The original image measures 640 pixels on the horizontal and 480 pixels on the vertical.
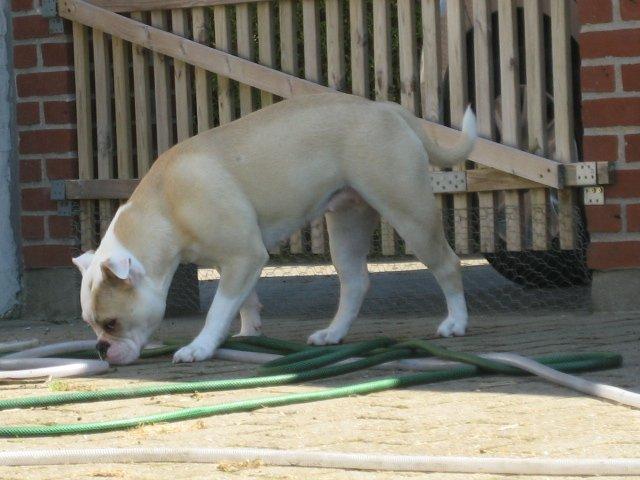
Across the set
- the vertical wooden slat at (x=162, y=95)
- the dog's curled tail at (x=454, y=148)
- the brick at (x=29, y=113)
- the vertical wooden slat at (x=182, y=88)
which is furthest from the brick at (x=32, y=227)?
the dog's curled tail at (x=454, y=148)

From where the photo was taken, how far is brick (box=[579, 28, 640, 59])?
6.35 m

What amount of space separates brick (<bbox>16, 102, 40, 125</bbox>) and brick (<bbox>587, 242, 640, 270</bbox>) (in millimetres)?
3325

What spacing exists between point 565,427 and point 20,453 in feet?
4.75

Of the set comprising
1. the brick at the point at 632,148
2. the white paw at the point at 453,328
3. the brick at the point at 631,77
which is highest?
the brick at the point at 631,77

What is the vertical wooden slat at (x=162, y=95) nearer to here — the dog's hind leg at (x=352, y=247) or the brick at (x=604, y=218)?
the dog's hind leg at (x=352, y=247)

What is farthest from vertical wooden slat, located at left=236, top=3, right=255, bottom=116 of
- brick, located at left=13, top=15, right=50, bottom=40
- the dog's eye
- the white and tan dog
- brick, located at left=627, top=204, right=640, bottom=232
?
the dog's eye

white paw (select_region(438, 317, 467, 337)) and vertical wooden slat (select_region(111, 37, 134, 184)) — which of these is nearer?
white paw (select_region(438, 317, 467, 337))

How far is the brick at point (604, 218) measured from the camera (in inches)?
252

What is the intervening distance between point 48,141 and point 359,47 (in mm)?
1976

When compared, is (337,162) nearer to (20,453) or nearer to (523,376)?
(523,376)

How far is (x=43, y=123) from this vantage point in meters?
7.63

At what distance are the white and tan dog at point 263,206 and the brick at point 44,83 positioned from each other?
2095mm

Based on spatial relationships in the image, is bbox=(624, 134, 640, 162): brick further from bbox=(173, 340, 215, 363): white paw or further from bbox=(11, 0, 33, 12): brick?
bbox=(11, 0, 33, 12): brick

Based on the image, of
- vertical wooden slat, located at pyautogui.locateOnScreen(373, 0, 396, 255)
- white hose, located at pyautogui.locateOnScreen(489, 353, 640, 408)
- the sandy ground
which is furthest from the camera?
vertical wooden slat, located at pyautogui.locateOnScreen(373, 0, 396, 255)
